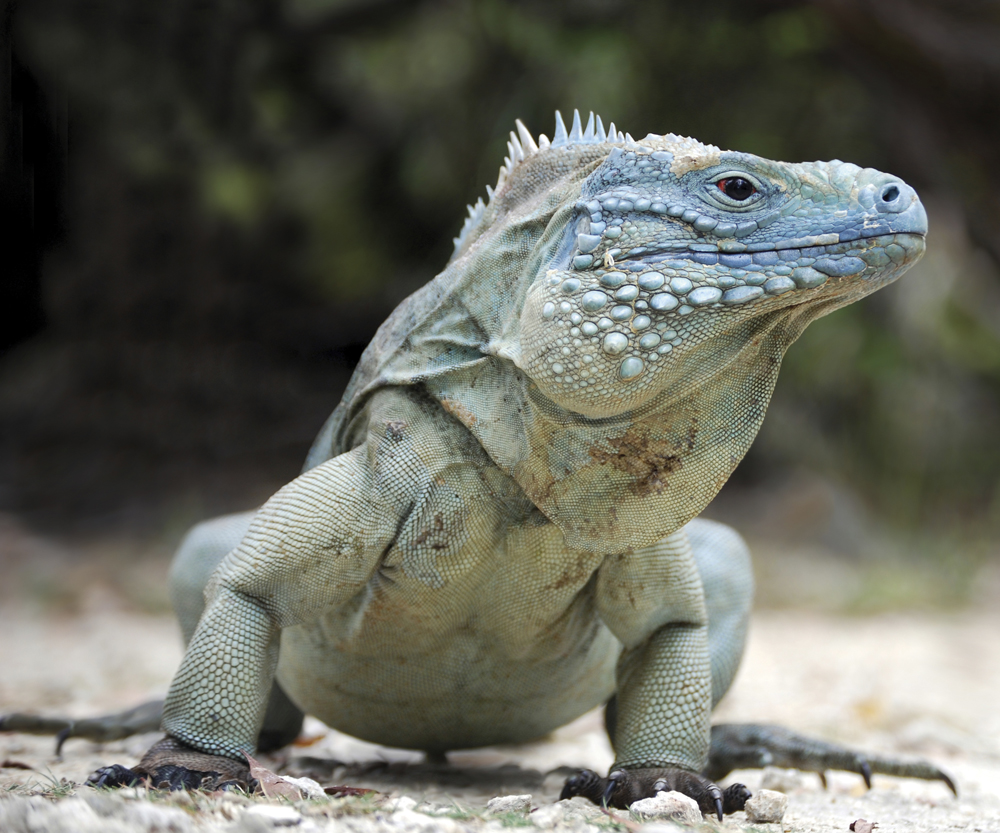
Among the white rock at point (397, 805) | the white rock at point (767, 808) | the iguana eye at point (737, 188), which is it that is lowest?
the white rock at point (397, 805)

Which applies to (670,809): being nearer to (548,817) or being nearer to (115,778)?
(548,817)

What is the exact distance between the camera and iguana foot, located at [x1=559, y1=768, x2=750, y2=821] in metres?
3.86

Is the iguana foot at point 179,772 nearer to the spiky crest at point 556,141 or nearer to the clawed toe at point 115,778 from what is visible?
the clawed toe at point 115,778

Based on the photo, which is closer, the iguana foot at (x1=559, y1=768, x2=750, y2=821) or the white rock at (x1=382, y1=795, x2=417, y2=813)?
the white rock at (x1=382, y1=795, x2=417, y2=813)

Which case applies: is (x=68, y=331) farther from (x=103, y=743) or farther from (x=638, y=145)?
(x=638, y=145)

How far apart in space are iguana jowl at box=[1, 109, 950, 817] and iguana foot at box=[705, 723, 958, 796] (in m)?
0.02

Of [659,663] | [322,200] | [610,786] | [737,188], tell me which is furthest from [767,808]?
[322,200]

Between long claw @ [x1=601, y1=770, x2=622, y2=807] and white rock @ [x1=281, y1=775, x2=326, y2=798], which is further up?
long claw @ [x1=601, y1=770, x2=622, y2=807]

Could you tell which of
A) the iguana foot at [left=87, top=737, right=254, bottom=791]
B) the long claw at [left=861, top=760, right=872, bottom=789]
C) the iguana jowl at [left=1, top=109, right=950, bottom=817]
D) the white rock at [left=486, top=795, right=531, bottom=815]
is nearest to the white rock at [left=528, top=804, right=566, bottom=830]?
the white rock at [left=486, top=795, right=531, bottom=815]

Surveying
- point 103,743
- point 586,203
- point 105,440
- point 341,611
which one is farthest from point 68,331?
point 586,203

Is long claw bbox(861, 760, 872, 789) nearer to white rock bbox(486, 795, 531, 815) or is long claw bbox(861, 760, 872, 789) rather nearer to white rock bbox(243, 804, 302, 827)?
white rock bbox(486, 795, 531, 815)

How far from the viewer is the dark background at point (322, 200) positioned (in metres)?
12.2

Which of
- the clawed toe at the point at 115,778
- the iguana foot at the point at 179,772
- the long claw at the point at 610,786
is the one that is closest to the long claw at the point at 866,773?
the long claw at the point at 610,786

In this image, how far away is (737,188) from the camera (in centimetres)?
348
